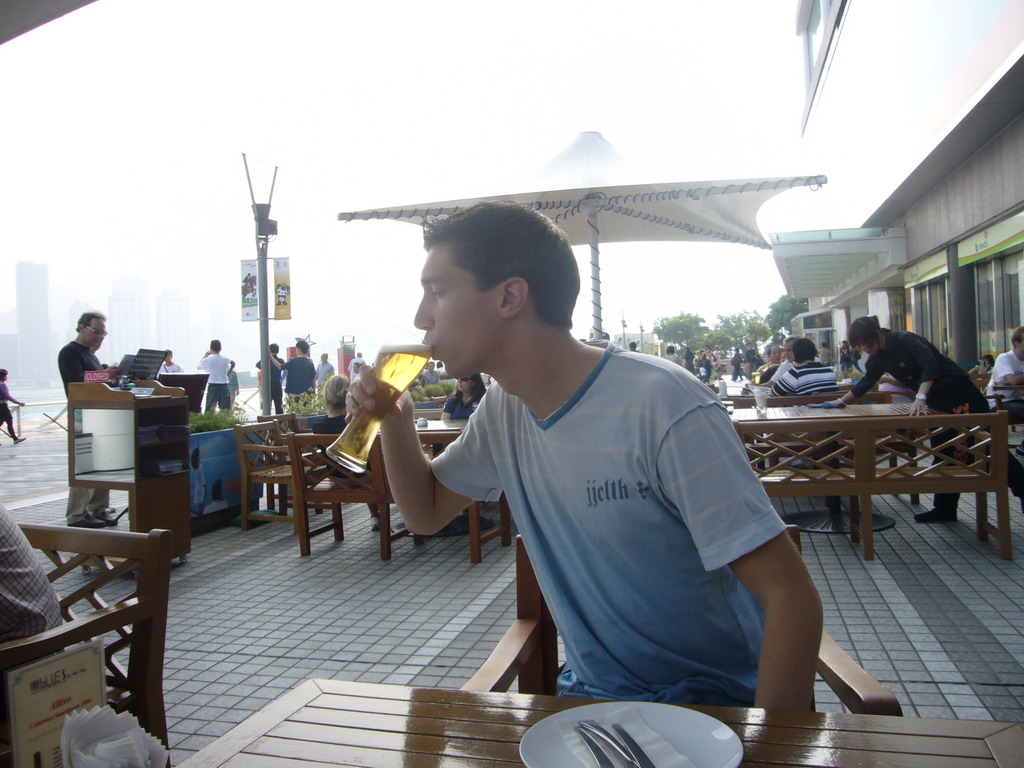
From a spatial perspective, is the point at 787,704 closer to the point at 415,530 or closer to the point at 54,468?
the point at 415,530

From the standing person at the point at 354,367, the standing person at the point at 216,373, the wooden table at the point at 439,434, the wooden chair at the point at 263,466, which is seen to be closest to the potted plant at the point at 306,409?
the standing person at the point at 354,367

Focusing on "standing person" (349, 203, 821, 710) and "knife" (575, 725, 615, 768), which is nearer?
"knife" (575, 725, 615, 768)

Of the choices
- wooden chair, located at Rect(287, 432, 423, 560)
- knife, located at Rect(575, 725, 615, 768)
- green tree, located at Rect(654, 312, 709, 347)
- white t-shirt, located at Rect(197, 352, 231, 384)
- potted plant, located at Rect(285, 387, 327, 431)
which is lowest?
wooden chair, located at Rect(287, 432, 423, 560)

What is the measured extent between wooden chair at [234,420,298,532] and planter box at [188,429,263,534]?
14 centimetres

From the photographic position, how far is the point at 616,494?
52.7 inches

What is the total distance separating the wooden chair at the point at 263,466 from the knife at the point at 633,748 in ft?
16.8

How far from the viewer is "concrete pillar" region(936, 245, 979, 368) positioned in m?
14.1

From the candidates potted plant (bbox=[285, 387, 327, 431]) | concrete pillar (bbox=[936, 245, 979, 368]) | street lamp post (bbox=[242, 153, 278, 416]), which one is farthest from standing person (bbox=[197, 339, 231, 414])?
concrete pillar (bbox=[936, 245, 979, 368])

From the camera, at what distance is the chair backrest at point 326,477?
16.4 ft

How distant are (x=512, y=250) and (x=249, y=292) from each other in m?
9.01

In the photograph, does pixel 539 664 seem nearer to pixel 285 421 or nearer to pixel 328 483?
pixel 328 483

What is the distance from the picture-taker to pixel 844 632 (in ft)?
11.3

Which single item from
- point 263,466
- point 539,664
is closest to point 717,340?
point 263,466

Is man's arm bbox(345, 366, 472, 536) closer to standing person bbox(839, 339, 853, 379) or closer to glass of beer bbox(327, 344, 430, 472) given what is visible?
glass of beer bbox(327, 344, 430, 472)
